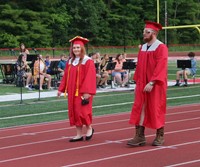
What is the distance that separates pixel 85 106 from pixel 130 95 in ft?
30.3

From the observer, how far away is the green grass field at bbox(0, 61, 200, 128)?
14.4m

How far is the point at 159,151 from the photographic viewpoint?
9.73 meters

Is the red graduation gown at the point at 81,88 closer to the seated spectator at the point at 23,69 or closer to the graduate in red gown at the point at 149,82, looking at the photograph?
the graduate in red gown at the point at 149,82

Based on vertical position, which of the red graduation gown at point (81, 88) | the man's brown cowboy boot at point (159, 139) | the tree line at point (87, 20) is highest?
the tree line at point (87, 20)

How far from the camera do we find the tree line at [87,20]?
57562 millimetres

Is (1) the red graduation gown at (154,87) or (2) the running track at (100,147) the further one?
(1) the red graduation gown at (154,87)

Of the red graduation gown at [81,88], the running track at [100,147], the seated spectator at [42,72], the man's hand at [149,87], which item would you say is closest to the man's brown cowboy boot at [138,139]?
the running track at [100,147]

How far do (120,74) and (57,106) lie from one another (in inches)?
262

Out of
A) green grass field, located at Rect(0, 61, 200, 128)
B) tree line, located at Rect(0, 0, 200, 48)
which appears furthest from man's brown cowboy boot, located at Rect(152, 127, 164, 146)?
tree line, located at Rect(0, 0, 200, 48)

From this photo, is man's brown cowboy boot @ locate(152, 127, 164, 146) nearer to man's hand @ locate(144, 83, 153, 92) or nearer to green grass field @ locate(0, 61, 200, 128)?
man's hand @ locate(144, 83, 153, 92)

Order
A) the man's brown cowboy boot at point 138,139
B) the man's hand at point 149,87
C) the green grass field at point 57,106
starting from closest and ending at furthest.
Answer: the man's hand at point 149,87, the man's brown cowboy boot at point 138,139, the green grass field at point 57,106

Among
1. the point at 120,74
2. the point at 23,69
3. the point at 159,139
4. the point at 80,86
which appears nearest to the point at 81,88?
the point at 80,86

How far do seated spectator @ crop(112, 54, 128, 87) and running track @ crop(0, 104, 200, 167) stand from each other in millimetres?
9336

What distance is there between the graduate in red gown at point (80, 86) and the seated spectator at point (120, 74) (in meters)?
12.2
